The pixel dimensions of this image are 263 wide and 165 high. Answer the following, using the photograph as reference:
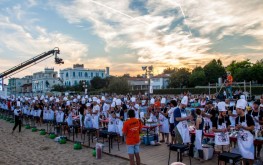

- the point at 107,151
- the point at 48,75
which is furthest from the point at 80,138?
the point at 48,75

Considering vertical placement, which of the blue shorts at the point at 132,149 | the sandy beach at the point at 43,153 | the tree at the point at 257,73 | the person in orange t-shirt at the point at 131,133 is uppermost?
the tree at the point at 257,73

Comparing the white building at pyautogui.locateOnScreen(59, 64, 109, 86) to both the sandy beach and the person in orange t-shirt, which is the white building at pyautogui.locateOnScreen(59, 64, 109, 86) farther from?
the person in orange t-shirt

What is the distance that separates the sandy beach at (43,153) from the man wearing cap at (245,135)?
4.63m

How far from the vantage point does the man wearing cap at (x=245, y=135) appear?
699cm

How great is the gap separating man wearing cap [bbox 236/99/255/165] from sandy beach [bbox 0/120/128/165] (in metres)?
4.63

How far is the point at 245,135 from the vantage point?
712 centimetres

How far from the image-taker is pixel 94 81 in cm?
10019

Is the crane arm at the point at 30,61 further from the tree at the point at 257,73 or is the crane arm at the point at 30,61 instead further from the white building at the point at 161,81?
the white building at the point at 161,81

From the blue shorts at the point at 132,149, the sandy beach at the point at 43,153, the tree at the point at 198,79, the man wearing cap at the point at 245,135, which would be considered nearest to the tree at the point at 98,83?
the tree at the point at 198,79

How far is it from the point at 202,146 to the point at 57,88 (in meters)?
96.5

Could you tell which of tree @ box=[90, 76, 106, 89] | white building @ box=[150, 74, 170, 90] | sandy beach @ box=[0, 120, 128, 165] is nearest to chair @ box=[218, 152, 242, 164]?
sandy beach @ box=[0, 120, 128, 165]

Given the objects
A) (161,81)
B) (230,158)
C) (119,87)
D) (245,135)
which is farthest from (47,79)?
(230,158)

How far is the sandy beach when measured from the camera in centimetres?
1072

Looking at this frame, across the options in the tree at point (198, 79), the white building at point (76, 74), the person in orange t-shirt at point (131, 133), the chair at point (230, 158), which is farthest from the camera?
the white building at point (76, 74)
